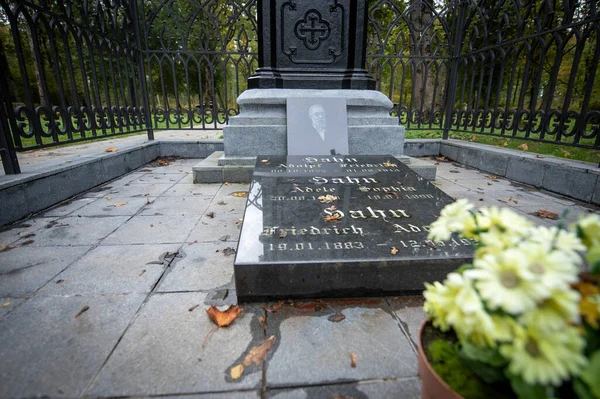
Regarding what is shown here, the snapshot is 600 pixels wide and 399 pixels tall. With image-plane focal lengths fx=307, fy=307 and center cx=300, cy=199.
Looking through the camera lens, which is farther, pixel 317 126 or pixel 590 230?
pixel 317 126

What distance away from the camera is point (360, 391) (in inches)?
47.4

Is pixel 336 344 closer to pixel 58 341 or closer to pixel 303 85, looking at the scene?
pixel 58 341

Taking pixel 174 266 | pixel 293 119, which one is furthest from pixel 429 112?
pixel 174 266

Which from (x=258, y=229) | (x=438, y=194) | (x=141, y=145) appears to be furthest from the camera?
(x=141, y=145)

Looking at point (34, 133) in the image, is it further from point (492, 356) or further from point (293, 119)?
point (492, 356)

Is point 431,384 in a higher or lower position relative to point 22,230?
higher

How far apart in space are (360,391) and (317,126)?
3577 millimetres

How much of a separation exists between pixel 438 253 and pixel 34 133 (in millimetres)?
3910

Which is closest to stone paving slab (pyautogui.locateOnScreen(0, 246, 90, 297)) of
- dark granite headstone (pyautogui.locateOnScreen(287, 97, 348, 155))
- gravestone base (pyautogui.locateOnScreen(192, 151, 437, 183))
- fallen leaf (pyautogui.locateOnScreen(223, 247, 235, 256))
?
fallen leaf (pyautogui.locateOnScreen(223, 247, 235, 256))

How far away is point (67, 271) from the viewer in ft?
6.64

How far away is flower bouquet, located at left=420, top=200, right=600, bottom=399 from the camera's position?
1.77 feet

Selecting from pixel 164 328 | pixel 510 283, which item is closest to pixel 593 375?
pixel 510 283

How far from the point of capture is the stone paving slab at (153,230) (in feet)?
8.20

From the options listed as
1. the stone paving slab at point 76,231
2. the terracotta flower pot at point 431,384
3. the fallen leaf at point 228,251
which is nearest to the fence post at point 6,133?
the stone paving slab at point 76,231
